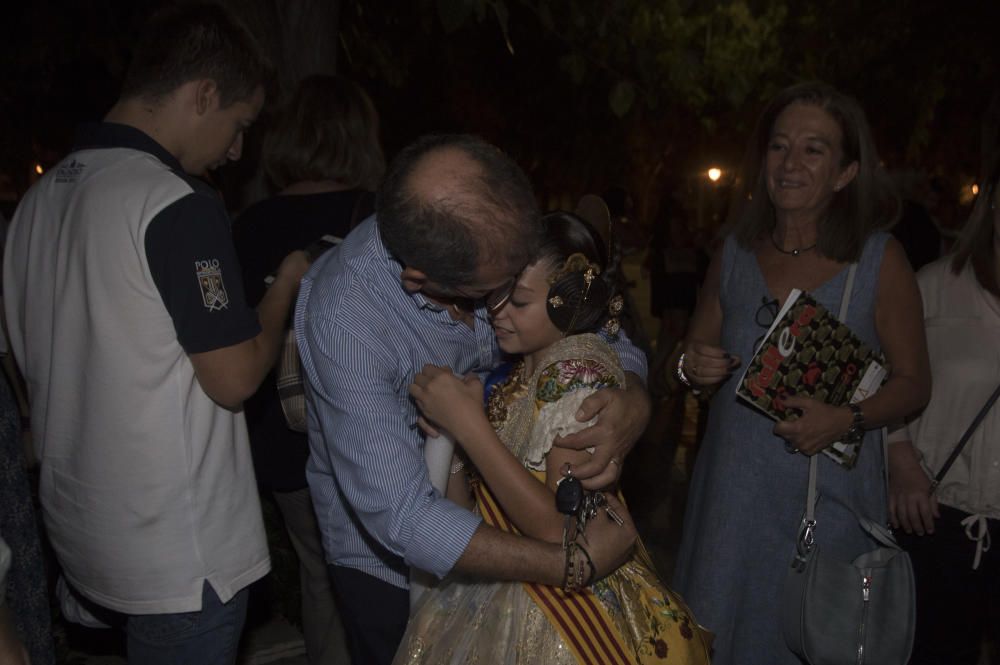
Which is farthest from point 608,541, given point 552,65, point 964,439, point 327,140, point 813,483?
point 552,65

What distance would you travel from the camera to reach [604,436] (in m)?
2.01

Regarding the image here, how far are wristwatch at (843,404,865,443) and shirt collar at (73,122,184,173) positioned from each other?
214 centimetres

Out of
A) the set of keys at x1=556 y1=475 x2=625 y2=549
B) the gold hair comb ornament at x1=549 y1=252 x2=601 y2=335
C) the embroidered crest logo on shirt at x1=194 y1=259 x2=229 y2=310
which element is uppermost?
the gold hair comb ornament at x1=549 y1=252 x2=601 y2=335

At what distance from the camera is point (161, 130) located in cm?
233

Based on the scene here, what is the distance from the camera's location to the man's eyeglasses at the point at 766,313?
118 inches

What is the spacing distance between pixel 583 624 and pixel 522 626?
0.14 meters

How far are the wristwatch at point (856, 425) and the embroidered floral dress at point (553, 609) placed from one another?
1001 millimetres

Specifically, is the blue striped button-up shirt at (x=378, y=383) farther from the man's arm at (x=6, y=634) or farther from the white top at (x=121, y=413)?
the man's arm at (x=6, y=634)

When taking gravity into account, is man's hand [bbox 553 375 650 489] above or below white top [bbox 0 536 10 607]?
above

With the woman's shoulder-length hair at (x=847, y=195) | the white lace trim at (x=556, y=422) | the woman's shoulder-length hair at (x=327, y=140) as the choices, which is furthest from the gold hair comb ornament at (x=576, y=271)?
the woman's shoulder-length hair at (x=327, y=140)

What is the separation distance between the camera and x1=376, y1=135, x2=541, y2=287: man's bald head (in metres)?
1.80

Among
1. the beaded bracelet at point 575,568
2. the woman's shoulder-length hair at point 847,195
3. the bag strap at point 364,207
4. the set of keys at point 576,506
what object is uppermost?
the woman's shoulder-length hair at point 847,195

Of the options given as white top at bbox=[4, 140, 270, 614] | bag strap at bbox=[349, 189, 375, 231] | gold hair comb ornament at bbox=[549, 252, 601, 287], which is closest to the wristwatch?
gold hair comb ornament at bbox=[549, 252, 601, 287]

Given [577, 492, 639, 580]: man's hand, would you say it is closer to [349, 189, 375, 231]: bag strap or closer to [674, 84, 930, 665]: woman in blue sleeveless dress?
[674, 84, 930, 665]: woman in blue sleeveless dress
